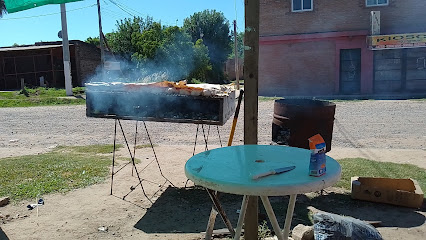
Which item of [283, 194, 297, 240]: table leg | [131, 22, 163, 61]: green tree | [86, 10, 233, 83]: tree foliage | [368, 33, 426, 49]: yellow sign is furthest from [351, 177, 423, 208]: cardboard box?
[131, 22, 163, 61]: green tree

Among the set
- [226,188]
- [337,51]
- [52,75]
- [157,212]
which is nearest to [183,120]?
[157,212]

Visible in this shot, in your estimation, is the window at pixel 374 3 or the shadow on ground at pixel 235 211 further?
the window at pixel 374 3

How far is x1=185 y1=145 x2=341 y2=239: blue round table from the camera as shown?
1.98 metres

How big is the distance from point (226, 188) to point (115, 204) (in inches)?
113

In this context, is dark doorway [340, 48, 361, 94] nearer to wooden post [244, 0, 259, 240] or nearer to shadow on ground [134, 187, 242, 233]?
shadow on ground [134, 187, 242, 233]

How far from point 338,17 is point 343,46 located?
1.51 meters

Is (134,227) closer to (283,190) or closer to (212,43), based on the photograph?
(283,190)

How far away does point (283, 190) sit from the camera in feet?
6.42

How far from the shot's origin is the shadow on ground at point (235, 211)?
3.88m

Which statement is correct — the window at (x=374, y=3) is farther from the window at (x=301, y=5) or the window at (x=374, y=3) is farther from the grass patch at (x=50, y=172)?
the grass patch at (x=50, y=172)

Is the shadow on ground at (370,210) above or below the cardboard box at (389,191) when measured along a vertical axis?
below

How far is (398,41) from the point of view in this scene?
17.9 meters

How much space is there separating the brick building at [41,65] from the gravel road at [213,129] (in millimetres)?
14889

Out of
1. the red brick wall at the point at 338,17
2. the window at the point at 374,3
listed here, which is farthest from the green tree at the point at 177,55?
the window at the point at 374,3
